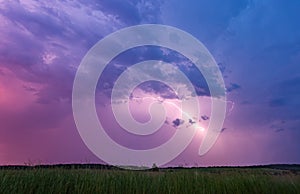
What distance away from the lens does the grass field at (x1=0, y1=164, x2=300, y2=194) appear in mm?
12435

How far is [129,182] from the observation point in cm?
1286

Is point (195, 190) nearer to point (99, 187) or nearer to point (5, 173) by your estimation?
point (99, 187)

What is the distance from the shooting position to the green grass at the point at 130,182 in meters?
12.4

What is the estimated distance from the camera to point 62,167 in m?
14.0

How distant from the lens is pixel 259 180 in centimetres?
1335

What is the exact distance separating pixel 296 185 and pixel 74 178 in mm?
7254

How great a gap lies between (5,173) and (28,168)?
0.87 metres

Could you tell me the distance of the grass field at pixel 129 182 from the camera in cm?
1244

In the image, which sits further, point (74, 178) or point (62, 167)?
point (62, 167)

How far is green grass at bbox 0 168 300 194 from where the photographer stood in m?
12.4

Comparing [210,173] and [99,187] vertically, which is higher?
[210,173]

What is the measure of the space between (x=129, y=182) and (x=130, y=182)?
73 mm

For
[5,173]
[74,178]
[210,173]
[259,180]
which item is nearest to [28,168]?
[5,173]

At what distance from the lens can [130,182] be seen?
42.0ft
